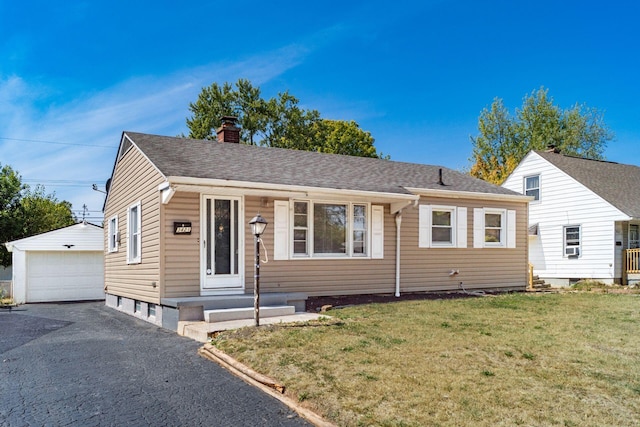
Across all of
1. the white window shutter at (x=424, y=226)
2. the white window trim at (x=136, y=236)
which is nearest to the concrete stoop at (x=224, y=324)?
the white window trim at (x=136, y=236)

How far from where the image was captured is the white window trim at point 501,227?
13727 millimetres

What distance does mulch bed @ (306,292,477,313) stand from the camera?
1038cm

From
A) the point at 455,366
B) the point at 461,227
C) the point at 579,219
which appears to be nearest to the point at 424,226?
the point at 461,227

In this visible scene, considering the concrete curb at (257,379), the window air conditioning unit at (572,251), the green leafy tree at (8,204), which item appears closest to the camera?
the concrete curb at (257,379)

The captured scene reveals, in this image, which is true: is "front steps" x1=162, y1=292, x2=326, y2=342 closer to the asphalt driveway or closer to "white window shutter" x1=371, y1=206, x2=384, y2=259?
the asphalt driveway

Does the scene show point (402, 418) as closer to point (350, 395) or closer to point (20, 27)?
point (350, 395)

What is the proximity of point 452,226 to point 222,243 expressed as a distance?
6553 millimetres

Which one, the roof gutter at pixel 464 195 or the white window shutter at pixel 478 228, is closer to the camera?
the roof gutter at pixel 464 195

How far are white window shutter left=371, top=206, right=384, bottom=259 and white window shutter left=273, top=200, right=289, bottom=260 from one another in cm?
232

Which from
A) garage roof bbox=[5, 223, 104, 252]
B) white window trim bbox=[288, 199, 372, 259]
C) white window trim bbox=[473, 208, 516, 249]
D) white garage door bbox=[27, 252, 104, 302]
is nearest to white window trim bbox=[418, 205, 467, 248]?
white window trim bbox=[473, 208, 516, 249]

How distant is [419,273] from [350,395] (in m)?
8.67

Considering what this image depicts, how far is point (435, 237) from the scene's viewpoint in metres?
13.3

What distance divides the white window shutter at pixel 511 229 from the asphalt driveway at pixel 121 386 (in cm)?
1012

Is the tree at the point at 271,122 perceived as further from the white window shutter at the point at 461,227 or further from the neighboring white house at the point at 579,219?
the white window shutter at the point at 461,227
